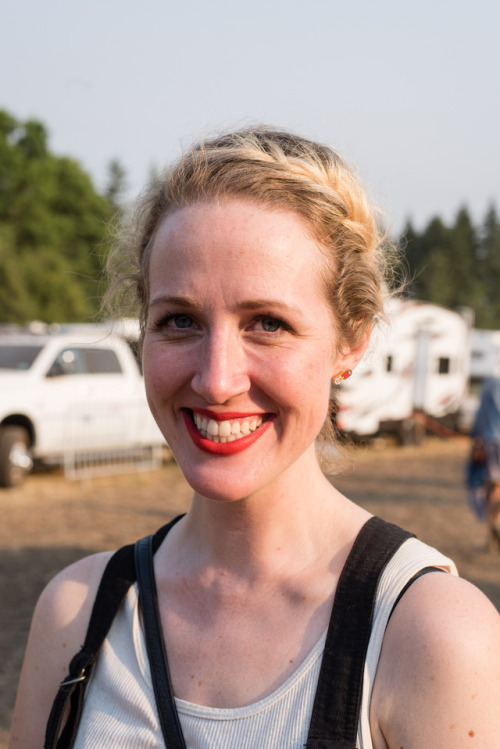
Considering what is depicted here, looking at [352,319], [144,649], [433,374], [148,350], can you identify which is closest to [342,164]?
[352,319]

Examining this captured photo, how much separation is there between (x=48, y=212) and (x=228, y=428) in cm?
4781

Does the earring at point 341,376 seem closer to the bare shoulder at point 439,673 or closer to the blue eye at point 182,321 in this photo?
the blue eye at point 182,321

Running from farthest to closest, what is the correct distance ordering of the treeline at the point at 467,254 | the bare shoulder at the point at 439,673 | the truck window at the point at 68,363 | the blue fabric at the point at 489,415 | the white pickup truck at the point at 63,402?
the treeline at the point at 467,254 → the truck window at the point at 68,363 → the white pickup truck at the point at 63,402 → the blue fabric at the point at 489,415 → the bare shoulder at the point at 439,673

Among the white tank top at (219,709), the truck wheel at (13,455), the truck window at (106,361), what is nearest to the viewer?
the white tank top at (219,709)

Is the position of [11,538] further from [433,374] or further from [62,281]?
[62,281]

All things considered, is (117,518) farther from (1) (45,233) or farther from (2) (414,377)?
(1) (45,233)

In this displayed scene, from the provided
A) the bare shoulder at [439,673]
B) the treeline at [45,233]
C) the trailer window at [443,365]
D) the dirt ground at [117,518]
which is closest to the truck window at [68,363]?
the dirt ground at [117,518]

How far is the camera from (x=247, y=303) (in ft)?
4.66

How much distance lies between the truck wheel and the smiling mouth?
31.4ft

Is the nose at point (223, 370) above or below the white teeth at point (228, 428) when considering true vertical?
above

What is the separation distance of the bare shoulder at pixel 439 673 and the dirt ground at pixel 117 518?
3.82 m

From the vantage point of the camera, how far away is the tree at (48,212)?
127ft

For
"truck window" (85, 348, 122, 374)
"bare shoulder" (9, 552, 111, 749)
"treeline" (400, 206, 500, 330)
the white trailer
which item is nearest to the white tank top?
"bare shoulder" (9, 552, 111, 749)

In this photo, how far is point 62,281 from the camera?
38406 mm
